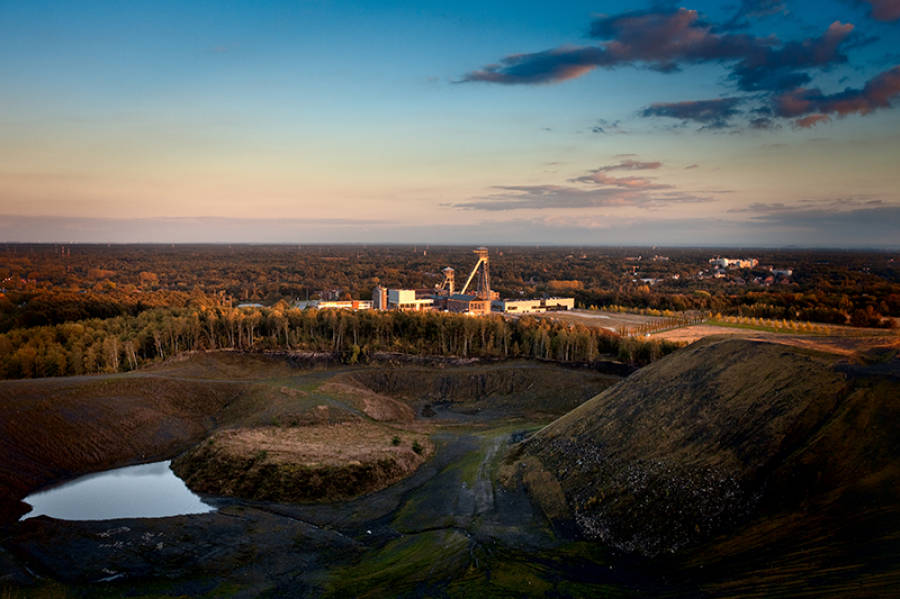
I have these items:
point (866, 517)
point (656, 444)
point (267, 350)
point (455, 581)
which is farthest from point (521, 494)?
point (267, 350)

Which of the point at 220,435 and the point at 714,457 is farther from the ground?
the point at 714,457

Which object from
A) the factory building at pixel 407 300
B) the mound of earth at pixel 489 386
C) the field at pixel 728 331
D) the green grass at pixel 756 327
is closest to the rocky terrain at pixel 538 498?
the field at pixel 728 331

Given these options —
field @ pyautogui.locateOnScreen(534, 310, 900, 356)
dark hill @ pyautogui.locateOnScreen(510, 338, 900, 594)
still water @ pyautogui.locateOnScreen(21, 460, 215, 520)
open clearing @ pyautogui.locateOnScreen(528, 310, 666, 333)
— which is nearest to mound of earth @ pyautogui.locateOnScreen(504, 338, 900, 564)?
dark hill @ pyautogui.locateOnScreen(510, 338, 900, 594)

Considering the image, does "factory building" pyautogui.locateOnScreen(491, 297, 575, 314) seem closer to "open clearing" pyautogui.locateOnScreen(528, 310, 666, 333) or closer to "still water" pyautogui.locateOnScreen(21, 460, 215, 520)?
"open clearing" pyautogui.locateOnScreen(528, 310, 666, 333)

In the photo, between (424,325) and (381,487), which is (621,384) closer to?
(381,487)

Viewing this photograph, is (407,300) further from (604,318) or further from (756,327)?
(756,327)

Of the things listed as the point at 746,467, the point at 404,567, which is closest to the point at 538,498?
the point at 404,567
